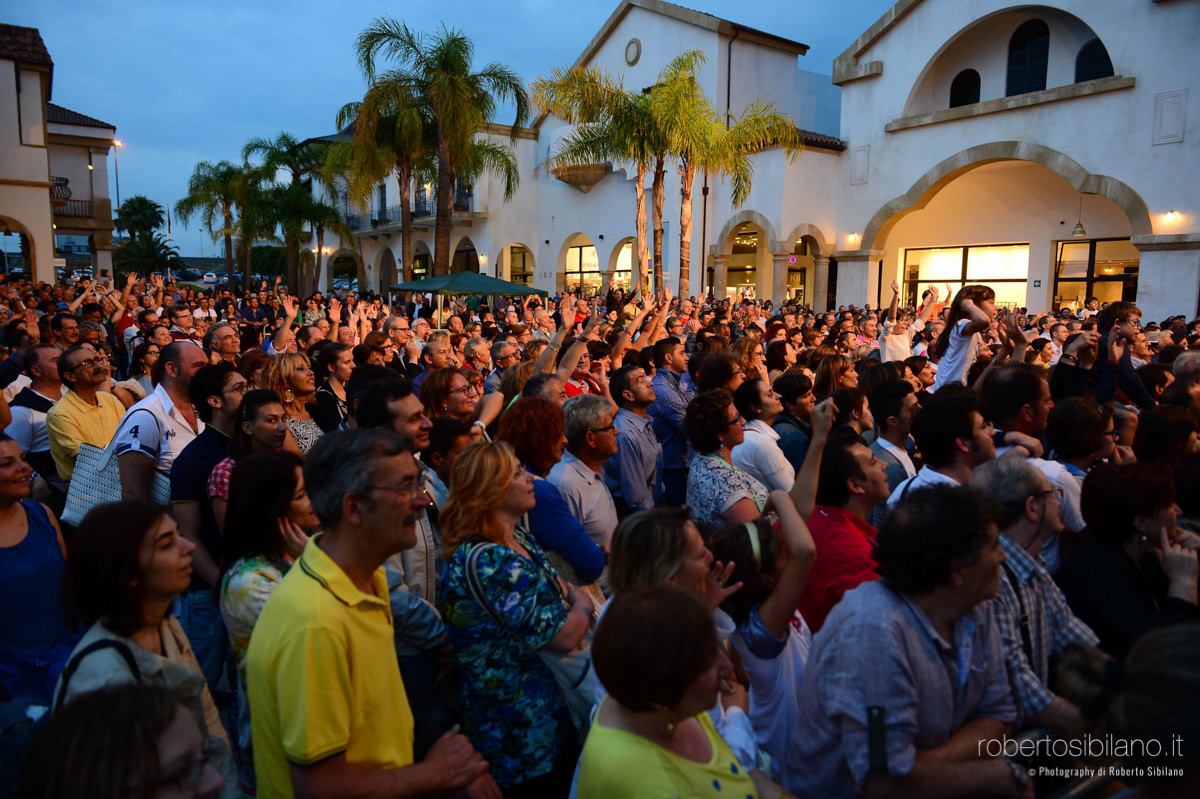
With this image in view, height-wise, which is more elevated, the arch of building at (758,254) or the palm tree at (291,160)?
the palm tree at (291,160)

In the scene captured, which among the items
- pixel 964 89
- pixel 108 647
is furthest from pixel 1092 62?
pixel 108 647

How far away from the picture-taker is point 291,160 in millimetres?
37406

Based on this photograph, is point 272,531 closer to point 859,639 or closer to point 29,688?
point 29,688

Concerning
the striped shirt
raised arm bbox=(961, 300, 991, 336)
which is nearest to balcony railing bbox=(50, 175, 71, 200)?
raised arm bbox=(961, 300, 991, 336)

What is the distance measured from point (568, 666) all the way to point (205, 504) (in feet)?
6.52

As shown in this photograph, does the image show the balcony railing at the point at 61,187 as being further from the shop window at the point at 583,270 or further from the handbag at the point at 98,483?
the handbag at the point at 98,483

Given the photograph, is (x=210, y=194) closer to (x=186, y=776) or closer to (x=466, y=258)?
(x=466, y=258)

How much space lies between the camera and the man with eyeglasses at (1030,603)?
228 cm

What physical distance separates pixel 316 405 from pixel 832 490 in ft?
12.5

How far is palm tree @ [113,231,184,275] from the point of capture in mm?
51250

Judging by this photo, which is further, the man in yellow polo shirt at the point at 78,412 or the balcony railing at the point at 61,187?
the balcony railing at the point at 61,187

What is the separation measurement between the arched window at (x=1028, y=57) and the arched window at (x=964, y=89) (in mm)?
912

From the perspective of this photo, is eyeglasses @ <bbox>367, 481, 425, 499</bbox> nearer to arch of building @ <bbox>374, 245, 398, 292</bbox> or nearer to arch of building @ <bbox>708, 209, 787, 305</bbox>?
arch of building @ <bbox>708, 209, 787, 305</bbox>

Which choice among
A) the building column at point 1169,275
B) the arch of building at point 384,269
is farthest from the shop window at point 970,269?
the arch of building at point 384,269
